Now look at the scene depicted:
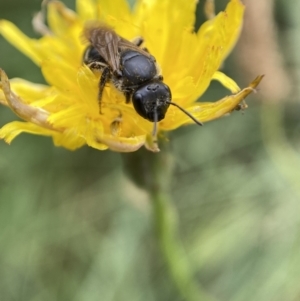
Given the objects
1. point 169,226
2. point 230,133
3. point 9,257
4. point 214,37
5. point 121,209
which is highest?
point 214,37

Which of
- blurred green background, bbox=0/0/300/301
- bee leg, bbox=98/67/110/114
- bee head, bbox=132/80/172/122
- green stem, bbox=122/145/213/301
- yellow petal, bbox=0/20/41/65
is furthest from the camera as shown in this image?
blurred green background, bbox=0/0/300/301

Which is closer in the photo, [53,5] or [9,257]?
[53,5]

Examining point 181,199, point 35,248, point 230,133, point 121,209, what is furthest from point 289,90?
point 35,248

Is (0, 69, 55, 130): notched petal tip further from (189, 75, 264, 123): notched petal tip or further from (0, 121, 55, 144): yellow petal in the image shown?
(189, 75, 264, 123): notched petal tip

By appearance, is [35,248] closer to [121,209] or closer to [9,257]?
[9,257]

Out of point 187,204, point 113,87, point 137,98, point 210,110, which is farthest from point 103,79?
point 187,204

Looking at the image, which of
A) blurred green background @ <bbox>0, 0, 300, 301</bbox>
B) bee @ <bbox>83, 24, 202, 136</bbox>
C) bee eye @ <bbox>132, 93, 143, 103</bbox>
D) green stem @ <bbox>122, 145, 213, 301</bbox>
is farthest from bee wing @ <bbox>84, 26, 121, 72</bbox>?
blurred green background @ <bbox>0, 0, 300, 301</bbox>
